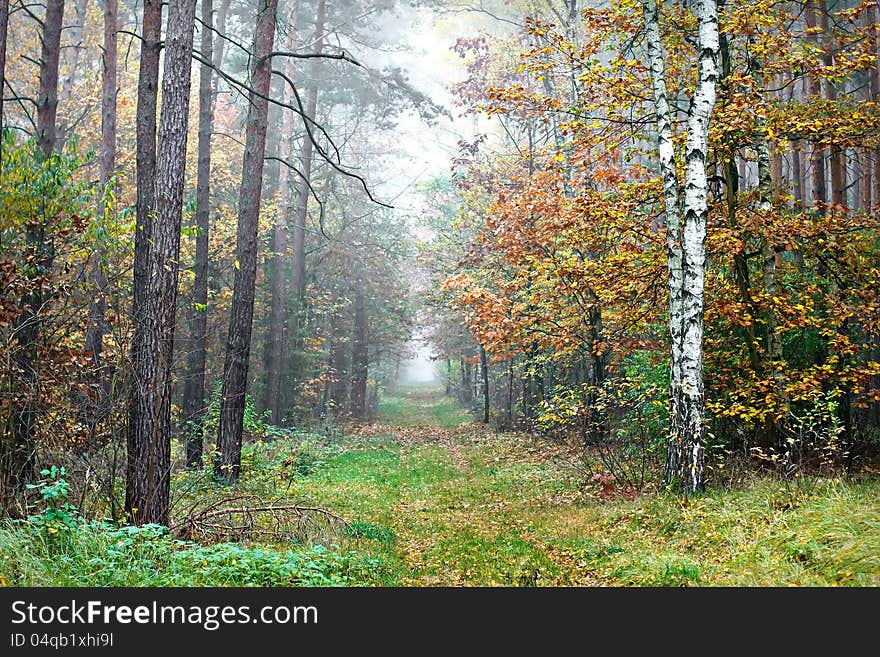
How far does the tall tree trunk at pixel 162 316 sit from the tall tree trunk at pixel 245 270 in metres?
3.69

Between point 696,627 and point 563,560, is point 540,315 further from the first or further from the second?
point 696,627

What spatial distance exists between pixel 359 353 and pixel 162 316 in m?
23.3

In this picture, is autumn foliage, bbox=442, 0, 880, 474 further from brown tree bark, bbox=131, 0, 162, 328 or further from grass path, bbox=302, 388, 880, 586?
brown tree bark, bbox=131, 0, 162, 328

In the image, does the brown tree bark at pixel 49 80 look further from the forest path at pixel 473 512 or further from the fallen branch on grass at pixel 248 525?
the forest path at pixel 473 512

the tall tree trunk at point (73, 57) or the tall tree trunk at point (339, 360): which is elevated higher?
the tall tree trunk at point (73, 57)

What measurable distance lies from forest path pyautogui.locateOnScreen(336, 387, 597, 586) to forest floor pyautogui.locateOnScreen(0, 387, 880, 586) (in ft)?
0.12

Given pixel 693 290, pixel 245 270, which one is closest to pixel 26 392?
pixel 245 270

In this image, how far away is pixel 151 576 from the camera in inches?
199

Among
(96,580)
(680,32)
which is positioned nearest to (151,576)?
(96,580)

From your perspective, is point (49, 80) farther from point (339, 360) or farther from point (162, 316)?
point (339, 360)

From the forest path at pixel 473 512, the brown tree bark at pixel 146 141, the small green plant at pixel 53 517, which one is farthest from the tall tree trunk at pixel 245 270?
the small green plant at pixel 53 517

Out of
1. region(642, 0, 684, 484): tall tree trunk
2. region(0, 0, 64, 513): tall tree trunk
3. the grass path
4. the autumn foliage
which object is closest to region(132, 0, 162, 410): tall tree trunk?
region(0, 0, 64, 513): tall tree trunk

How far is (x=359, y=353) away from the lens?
99.4ft

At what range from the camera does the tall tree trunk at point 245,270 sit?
1117cm
